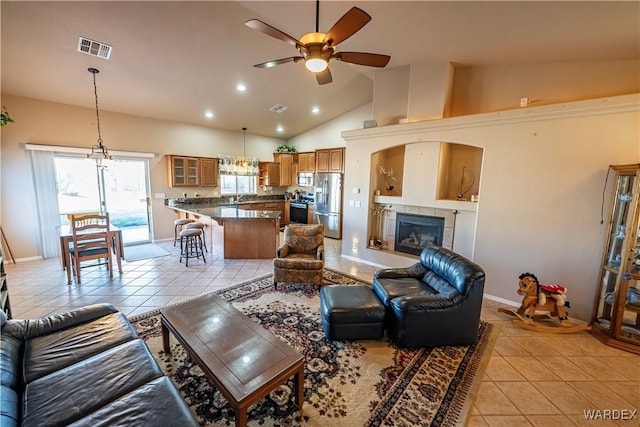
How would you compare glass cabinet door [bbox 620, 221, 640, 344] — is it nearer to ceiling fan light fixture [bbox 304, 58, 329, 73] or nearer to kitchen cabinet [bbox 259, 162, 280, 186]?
ceiling fan light fixture [bbox 304, 58, 329, 73]

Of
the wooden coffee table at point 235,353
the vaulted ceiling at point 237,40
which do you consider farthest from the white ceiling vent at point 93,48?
the wooden coffee table at point 235,353

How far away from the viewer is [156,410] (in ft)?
4.27

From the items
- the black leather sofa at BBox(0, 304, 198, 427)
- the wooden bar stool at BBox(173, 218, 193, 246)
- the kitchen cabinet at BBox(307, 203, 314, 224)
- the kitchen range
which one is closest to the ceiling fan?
the black leather sofa at BBox(0, 304, 198, 427)

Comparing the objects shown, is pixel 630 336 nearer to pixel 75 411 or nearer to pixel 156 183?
pixel 75 411

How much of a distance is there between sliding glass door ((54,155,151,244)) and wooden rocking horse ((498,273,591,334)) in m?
7.22

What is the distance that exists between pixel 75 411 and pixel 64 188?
5.80 m

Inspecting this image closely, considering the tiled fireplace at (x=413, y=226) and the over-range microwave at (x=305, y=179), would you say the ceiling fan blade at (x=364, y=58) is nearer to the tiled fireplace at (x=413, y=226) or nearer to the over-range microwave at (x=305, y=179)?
the tiled fireplace at (x=413, y=226)

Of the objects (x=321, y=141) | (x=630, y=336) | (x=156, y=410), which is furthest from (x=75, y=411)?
(x=321, y=141)

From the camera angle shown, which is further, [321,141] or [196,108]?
[321,141]

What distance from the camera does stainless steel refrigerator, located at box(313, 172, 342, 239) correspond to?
6.88 meters

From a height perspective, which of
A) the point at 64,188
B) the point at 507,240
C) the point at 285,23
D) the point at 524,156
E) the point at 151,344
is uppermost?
the point at 285,23

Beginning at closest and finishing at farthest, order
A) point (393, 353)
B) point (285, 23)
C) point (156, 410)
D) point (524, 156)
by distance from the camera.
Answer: point (156, 410)
point (393, 353)
point (524, 156)
point (285, 23)

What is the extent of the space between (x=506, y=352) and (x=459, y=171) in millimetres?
2949

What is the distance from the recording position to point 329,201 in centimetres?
708
